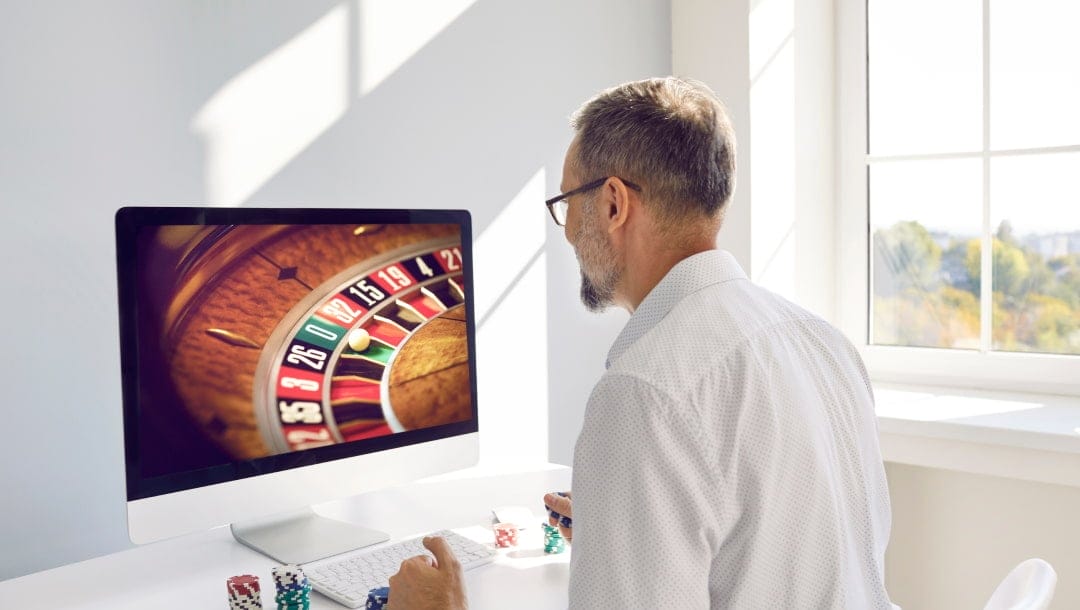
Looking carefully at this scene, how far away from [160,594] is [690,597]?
0.82 m

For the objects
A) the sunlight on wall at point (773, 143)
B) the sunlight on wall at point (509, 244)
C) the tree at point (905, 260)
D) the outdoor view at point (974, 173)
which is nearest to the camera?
the sunlight on wall at point (509, 244)

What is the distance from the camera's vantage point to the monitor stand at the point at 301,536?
→ 1.50 m

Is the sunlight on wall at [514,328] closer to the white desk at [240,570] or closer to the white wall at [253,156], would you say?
the white wall at [253,156]

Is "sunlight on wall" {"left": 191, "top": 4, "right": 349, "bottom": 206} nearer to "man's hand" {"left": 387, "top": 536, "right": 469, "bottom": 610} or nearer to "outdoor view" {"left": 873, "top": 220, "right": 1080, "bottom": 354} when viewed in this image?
"man's hand" {"left": 387, "top": 536, "right": 469, "bottom": 610}

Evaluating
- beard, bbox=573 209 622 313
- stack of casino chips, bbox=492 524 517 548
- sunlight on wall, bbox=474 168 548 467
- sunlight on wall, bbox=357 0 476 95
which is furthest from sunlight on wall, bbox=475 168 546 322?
beard, bbox=573 209 622 313

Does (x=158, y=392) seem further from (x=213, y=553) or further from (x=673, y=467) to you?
(x=673, y=467)

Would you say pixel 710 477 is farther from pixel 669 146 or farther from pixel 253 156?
pixel 253 156

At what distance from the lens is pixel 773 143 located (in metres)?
2.83

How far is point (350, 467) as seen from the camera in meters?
1.56

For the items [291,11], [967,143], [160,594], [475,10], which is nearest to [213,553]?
[160,594]

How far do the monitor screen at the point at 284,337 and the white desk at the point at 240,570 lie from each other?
157 mm

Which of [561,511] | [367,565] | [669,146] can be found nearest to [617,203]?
[669,146]

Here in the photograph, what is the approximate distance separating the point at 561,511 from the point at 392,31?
118 centimetres

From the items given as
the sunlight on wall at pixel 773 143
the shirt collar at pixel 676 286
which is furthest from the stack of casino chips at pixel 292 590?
the sunlight on wall at pixel 773 143
